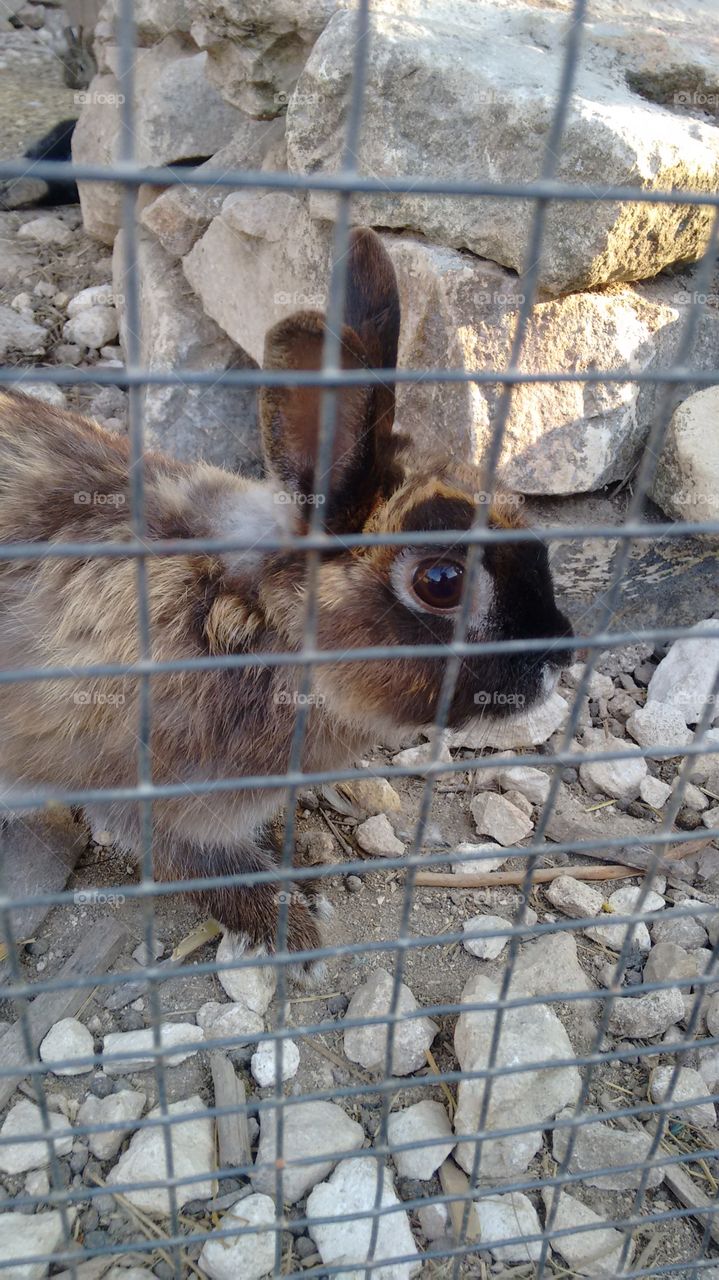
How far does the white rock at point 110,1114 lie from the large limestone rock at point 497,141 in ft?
8.42

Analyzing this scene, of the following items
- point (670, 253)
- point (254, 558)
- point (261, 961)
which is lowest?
point (261, 961)

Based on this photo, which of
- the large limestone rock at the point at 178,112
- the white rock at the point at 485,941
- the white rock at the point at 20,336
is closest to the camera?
the white rock at the point at 485,941

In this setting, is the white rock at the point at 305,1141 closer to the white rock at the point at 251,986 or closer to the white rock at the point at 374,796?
the white rock at the point at 251,986

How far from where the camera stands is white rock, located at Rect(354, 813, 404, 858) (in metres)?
3.12

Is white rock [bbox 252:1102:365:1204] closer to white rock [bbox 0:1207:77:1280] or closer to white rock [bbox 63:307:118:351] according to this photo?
white rock [bbox 0:1207:77:1280]

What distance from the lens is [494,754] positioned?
3.53m

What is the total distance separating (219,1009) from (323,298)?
234 centimetres

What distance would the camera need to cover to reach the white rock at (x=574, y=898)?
294 cm

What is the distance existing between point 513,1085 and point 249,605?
1.25 meters

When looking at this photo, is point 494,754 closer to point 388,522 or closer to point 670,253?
point 388,522

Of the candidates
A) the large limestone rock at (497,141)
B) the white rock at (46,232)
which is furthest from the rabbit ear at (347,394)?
the white rock at (46,232)

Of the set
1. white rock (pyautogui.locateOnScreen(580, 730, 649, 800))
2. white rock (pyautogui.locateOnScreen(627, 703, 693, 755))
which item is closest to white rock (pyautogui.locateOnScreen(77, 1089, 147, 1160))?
white rock (pyautogui.locateOnScreen(580, 730, 649, 800))

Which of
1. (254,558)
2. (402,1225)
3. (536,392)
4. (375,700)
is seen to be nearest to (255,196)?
(536,392)

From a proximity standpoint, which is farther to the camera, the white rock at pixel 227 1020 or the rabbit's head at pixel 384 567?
the white rock at pixel 227 1020
